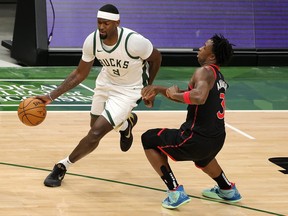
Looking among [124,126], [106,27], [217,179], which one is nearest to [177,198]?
[217,179]

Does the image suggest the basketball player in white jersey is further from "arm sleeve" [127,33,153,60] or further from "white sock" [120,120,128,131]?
"white sock" [120,120,128,131]

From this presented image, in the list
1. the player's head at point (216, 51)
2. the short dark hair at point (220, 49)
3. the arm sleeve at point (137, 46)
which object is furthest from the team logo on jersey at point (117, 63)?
the short dark hair at point (220, 49)

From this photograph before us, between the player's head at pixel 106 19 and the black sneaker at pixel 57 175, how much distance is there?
1261mm

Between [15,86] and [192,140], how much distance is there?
576 centimetres

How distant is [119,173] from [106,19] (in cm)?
161

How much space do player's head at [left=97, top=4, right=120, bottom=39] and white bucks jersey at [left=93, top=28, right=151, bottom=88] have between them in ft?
0.54

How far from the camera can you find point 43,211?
22.3ft

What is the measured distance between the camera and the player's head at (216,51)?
6820mm

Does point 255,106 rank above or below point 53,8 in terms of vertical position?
below

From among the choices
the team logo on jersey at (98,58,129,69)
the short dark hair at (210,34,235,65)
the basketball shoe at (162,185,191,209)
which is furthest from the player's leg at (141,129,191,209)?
the team logo on jersey at (98,58,129,69)

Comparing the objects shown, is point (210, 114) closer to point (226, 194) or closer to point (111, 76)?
point (226, 194)

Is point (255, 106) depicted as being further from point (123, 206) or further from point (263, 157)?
point (123, 206)

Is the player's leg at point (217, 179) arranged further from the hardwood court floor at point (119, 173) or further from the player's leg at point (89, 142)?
the player's leg at point (89, 142)

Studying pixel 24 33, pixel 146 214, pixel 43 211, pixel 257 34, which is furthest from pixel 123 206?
pixel 257 34
